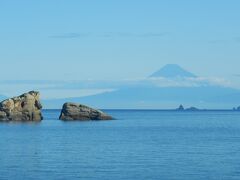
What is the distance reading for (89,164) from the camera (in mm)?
73688

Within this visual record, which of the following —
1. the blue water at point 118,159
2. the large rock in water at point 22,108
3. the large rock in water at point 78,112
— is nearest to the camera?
the blue water at point 118,159

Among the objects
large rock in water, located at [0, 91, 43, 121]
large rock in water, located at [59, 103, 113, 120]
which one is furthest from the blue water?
large rock in water, located at [59, 103, 113, 120]

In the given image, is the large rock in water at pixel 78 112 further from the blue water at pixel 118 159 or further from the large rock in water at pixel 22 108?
the blue water at pixel 118 159

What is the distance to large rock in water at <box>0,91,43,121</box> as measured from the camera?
568 ft

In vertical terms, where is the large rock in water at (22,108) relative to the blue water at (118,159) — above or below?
above

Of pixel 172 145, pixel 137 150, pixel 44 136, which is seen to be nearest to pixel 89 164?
pixel 137 150

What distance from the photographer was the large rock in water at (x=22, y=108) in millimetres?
173125

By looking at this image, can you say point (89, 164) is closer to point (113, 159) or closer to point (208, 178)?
point (113, 159)

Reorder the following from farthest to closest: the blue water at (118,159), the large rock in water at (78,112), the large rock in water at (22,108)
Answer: the large rock in water at (78,112) < the large rock in water at (22,108) < the blue water at (118,159)

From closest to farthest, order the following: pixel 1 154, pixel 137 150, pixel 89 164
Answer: pixel 89 164, pixel 1 154, pixel 137 150

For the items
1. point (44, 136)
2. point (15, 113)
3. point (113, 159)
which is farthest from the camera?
point (15, 113)

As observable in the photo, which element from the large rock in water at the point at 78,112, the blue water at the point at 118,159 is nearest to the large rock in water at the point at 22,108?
the large rock in water at the point at 78,112

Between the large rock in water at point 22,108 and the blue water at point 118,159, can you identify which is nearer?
the blue water at point 118,159

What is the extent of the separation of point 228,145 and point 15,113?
285ft
